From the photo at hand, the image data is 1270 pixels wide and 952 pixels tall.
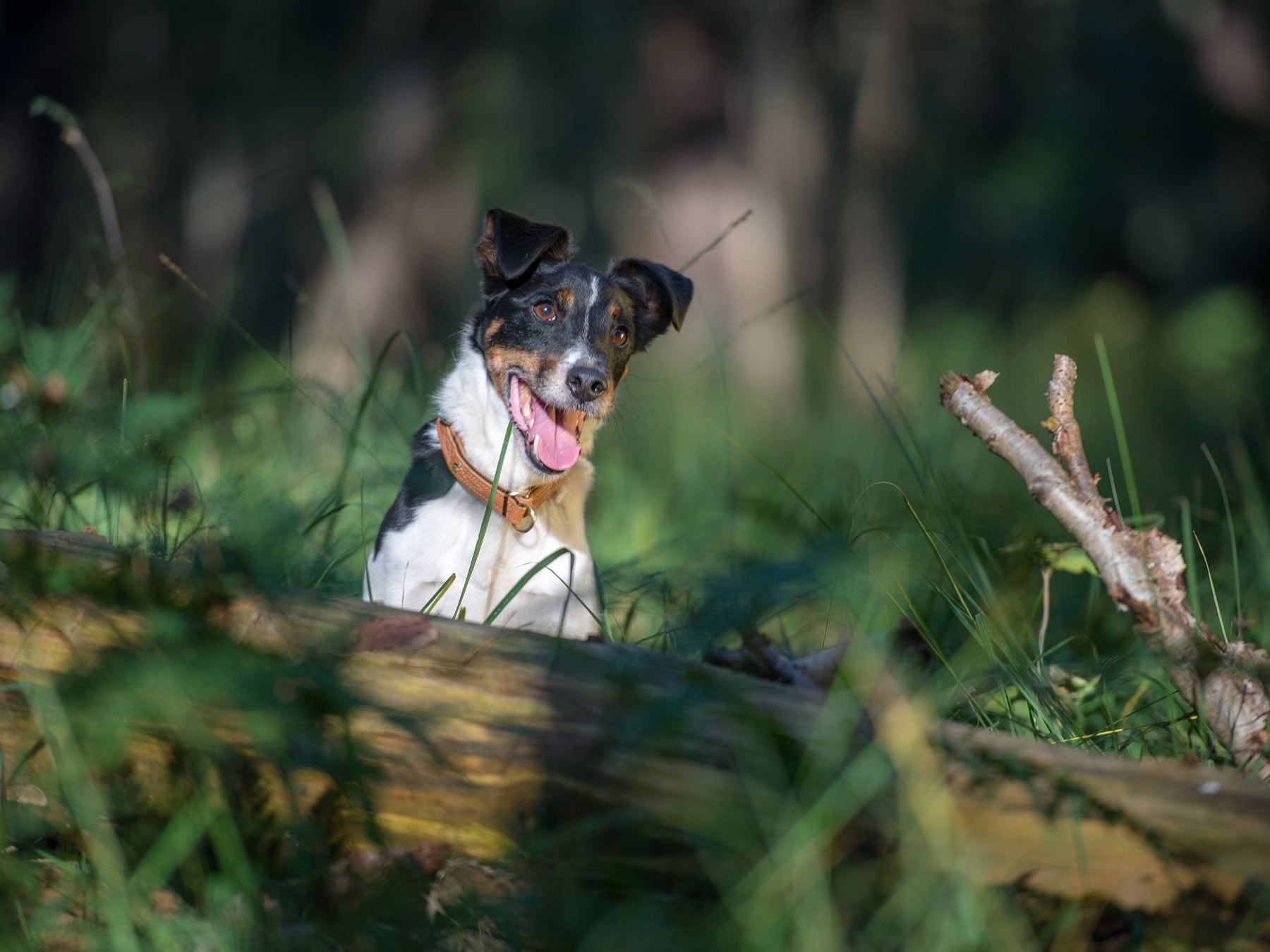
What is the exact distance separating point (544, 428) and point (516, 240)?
638mm

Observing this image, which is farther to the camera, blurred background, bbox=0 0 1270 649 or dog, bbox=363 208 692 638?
blurred background, bbox=0 0 1270 649

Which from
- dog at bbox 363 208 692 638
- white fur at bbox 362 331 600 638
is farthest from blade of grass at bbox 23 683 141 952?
white fur at bbox 362 331 600 638

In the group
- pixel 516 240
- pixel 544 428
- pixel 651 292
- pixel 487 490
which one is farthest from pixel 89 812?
pixel 651 292

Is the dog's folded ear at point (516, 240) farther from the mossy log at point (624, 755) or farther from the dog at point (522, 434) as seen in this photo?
the mossy log at point (624, 755)

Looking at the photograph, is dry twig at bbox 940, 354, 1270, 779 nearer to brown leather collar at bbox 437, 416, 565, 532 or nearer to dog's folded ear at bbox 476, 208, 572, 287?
brown leather collar at bbox 437, 416, 565, 532

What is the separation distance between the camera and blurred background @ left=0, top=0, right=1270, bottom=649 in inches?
173

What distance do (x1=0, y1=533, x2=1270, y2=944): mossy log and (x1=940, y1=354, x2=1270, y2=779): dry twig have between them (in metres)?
0.62

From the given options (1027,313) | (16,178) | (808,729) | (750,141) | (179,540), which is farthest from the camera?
(1027,313)

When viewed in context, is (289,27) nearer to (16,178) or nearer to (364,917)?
(16,178)

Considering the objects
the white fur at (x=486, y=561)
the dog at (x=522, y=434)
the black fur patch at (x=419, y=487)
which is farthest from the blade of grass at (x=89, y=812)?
the black fur patch at (x=419, y=487)

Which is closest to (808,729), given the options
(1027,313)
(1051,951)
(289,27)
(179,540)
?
(1051,951)

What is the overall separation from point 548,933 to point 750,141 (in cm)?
922

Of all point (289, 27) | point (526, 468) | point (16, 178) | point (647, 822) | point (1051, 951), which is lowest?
point (1051, 951)

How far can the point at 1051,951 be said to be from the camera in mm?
1703
